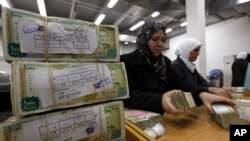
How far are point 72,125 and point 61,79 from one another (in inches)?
6.2

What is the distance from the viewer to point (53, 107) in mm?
608

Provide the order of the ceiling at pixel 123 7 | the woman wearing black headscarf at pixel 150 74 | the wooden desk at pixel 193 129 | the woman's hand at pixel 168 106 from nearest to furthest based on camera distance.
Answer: the wooden desk at pixel 193 129
the woman's hand at pixel 168 106
the woman wearing black headscarf at pixel 150 74
the ceiling at pixel 123 7

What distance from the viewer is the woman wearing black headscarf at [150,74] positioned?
3.28ft

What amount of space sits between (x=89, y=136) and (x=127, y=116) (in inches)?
9.7

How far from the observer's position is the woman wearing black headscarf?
39.4 inches

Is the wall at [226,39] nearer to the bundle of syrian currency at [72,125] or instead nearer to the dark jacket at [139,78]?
the dark jacket at [139,78]

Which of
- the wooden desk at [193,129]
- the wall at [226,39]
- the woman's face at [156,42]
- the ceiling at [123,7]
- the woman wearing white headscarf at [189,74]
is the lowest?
the wooden desk at [193,129]

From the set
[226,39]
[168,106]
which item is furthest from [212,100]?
[226,39]

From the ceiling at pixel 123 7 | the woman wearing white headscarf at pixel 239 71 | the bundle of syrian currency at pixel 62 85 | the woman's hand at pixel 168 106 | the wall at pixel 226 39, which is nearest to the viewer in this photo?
the bundle of syrian currency at pixel 62 85

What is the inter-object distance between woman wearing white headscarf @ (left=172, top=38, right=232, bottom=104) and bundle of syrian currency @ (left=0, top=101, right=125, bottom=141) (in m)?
0.70

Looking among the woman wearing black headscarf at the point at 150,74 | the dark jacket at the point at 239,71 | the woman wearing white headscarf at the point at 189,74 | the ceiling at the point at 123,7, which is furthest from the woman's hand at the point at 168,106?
the dark jacket at the point at 239,71

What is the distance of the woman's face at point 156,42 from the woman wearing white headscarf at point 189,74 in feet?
1.02

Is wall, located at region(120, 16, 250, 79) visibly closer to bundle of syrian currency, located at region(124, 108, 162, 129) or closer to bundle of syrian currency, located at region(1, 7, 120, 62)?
bundle of syrian currency, located at region(124, 108, 162, 129)

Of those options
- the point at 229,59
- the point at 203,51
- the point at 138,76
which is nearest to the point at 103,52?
the point at 138,76
